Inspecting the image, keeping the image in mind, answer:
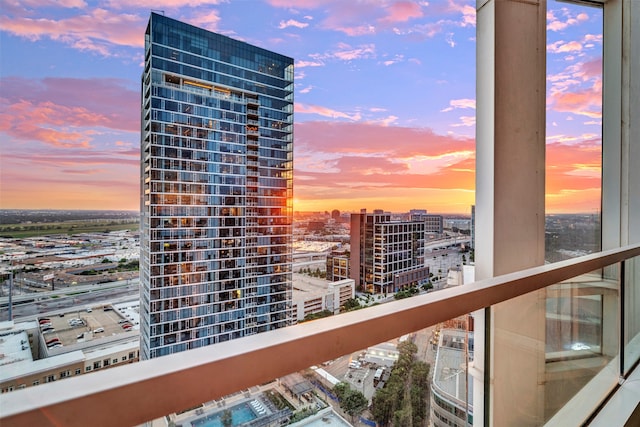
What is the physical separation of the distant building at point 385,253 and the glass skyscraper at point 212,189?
380 mm

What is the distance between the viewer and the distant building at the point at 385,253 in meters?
1.78

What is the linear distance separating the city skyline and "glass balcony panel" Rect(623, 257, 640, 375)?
0.52 meters

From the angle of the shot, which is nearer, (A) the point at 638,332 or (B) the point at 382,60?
(A) the point at 638,332

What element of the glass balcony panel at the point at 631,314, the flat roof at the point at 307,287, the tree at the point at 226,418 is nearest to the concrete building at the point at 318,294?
the flat roof at the point at 307,287

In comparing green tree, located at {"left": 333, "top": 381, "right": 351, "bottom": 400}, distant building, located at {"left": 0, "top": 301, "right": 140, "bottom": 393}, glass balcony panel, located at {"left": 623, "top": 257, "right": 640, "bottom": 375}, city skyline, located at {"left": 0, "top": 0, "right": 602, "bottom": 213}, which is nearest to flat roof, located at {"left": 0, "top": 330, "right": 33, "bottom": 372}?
distant building, located at {"left": 0, "top": 301, "right": 140, "bottom": 393}

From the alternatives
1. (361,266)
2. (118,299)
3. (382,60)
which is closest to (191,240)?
(118,299)

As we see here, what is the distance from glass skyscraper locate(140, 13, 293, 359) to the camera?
4.90 ft

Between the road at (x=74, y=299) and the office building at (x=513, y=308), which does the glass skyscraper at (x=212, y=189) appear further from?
the office building at (x=513, y=308)

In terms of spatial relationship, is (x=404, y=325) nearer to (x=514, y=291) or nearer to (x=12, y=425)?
(x=514, y=291)

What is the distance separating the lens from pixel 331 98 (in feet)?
7.25

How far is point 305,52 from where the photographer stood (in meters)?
2.11

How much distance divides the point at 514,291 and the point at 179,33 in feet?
6.47

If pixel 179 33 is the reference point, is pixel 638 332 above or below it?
below

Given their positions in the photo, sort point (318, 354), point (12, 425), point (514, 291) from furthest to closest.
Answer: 1. point (514, 291)
2. point (318, 354)
3. point (12, 425)
